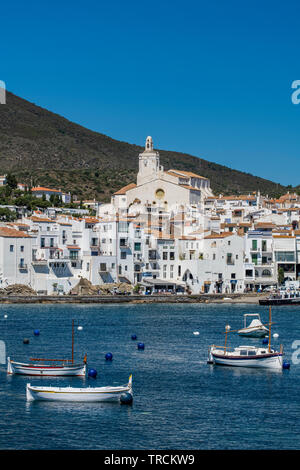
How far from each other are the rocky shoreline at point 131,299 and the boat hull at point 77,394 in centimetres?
5088

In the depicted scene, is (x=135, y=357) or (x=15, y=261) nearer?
(x=135, y=357)

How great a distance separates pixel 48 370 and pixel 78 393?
21.5 ft

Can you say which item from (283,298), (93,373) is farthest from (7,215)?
(93,373)

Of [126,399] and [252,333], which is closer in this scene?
[126,399]

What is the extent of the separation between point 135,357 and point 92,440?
19584mm

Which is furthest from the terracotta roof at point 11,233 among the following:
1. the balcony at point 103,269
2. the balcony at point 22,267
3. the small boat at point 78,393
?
the small boat at point 78,393

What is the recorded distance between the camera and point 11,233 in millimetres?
89375

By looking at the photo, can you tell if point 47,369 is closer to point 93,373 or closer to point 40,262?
point 93,373

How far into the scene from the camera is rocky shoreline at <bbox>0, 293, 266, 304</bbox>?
8594 centimetres
